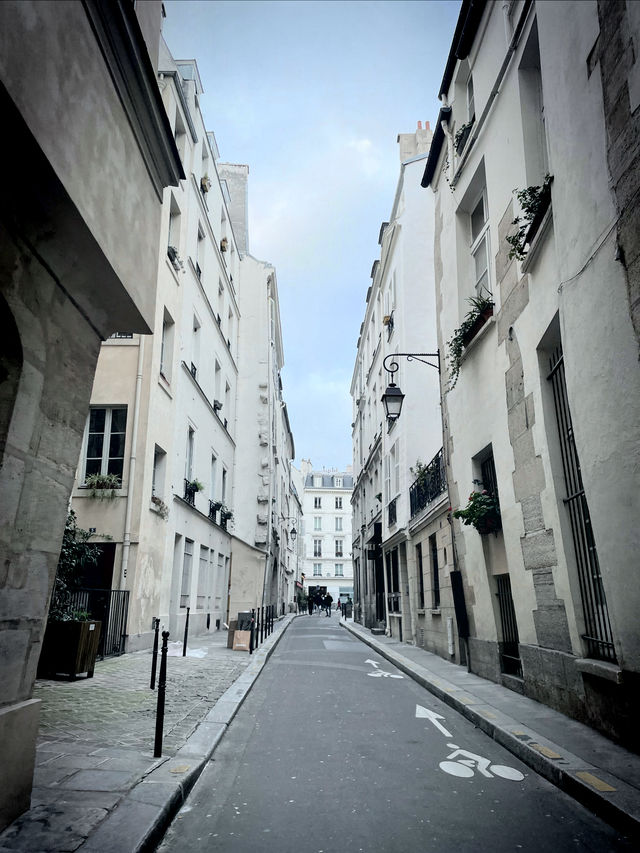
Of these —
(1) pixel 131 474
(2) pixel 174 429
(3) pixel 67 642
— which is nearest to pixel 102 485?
(1) pixel 131 474

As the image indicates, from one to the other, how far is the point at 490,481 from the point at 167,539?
843cm

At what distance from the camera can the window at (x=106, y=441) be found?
44.8 ft

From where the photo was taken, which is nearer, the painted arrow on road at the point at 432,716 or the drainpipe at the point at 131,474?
the painted arrow on road at the point at 432,716

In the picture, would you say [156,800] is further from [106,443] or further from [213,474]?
[213,474]

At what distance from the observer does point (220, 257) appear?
22.7 m

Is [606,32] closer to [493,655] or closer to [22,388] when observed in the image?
[22,388]

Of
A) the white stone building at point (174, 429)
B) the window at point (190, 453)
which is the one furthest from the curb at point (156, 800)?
the window at point (190, 453)

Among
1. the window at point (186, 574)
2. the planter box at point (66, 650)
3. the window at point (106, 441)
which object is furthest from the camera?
the window at point (186, 574)

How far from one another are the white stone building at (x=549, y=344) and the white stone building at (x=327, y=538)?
64285mm

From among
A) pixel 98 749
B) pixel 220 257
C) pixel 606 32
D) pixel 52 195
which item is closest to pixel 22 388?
pixel 52 195

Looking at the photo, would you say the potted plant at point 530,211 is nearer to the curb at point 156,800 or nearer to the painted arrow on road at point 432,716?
the painted arrow on road at point 432,716

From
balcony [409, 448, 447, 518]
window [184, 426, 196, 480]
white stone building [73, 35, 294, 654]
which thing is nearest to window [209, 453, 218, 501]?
white stone building [73, 35, 294, 654]

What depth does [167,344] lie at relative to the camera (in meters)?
16.1

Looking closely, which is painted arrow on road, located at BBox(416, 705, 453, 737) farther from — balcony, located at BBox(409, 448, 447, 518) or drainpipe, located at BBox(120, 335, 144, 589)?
drainpipe, located at BBox(120, 335, 144, 589)
